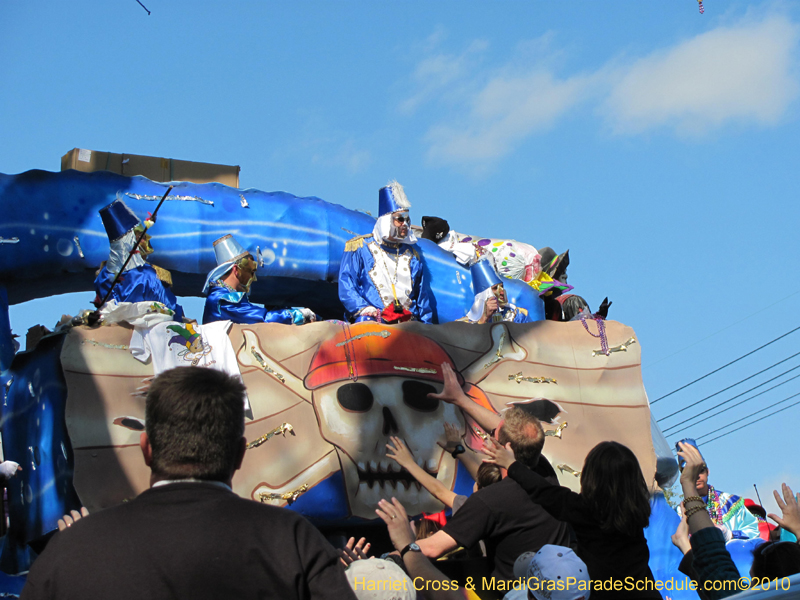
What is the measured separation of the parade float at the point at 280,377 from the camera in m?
4.96

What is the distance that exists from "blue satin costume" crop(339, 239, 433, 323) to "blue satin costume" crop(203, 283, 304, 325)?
0.67m

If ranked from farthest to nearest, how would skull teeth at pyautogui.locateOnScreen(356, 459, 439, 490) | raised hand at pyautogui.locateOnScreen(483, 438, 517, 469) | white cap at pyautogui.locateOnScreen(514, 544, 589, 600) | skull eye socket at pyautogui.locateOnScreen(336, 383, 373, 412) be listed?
skull eye socket at pyautogui.locateOnScreen(336, 383, 373, 412) < skull teeth at pyautogui.locateOnScreen(356, 459, 439, 490) < raised hand at pyautogui.locateOnScreen(483, 438, 517, 469) < white cap at pyautogui.locateOnScreen(514, 544, 589, 600)

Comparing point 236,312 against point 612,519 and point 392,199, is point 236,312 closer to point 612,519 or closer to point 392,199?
point 392,199

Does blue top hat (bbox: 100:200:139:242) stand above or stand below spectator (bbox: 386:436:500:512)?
above

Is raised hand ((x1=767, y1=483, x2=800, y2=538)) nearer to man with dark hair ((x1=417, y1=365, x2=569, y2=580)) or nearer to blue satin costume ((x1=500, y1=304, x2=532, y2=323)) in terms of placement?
man with dark hair ((x1=417, y1=365, x2=569, y2=580))

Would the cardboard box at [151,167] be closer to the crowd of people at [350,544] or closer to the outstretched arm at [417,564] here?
the crowd of people at [350,544]

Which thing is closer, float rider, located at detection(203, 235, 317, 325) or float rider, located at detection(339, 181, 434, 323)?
float rider, located at detection(203, 235, 317, 325)

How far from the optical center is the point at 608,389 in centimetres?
646

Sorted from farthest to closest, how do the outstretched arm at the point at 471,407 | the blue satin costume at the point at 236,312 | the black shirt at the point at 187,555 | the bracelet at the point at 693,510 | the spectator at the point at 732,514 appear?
the spectator at the point at 732,514, the blue satin costume at the point at 236,312, the outstretched arm at the point at 471,407, the bracelet at the point at 693,510, the black shirt at the point at 187,555

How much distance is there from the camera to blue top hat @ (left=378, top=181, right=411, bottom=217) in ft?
23.8

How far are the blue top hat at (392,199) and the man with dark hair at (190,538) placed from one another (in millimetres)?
5595

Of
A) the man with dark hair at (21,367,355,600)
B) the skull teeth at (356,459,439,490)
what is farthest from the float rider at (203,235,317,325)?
the man with dark hair at (21,367,355,600)

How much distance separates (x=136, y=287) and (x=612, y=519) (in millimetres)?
4008

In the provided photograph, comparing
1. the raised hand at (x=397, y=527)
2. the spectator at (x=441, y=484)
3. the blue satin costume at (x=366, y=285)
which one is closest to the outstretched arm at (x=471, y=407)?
the spectator at (x=441, y=484)
